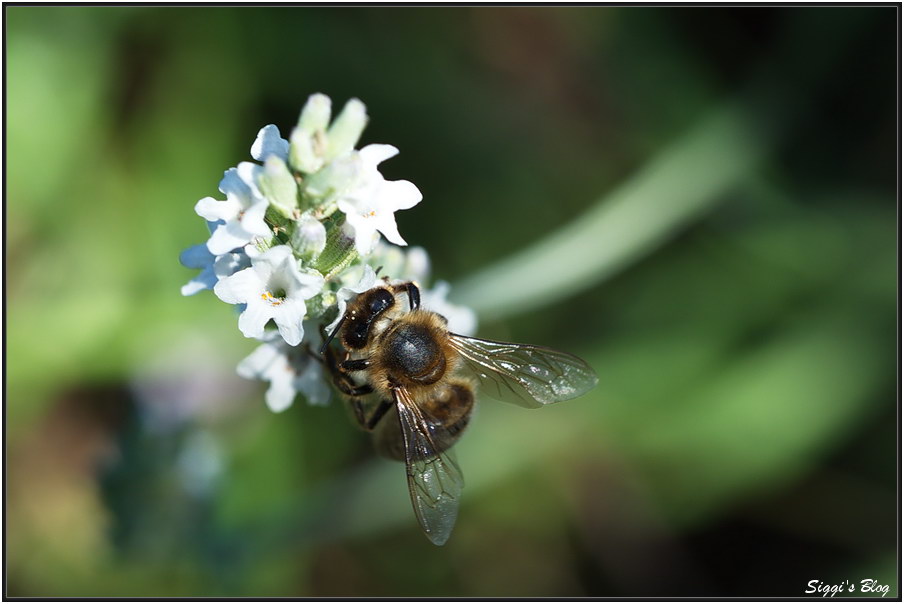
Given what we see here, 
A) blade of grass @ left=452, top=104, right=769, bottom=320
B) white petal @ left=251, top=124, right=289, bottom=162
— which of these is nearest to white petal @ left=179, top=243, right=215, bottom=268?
white petal @ left=251, top=124, right=289, bottom=162

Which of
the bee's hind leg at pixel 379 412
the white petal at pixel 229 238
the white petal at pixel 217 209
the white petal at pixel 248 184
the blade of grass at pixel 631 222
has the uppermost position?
the blade of grass at pixel 631 222

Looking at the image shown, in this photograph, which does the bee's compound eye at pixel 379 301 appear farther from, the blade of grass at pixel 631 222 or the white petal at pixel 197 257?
the blade of grass at pixel 631 222

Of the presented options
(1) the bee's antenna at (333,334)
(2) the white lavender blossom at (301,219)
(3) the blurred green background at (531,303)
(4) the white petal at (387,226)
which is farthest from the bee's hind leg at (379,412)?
(3) the blurred green background at (531,303)

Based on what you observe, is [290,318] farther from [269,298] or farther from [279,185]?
[279,185]

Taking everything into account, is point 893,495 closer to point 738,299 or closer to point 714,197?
point 738,299

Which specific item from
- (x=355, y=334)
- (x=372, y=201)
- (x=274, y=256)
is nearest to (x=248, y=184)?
(x=274, y=256)

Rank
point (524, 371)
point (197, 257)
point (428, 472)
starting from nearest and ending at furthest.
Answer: point (197, 257) < point (428, 472) < point (524, 371)

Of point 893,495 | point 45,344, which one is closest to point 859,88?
point 893,495
